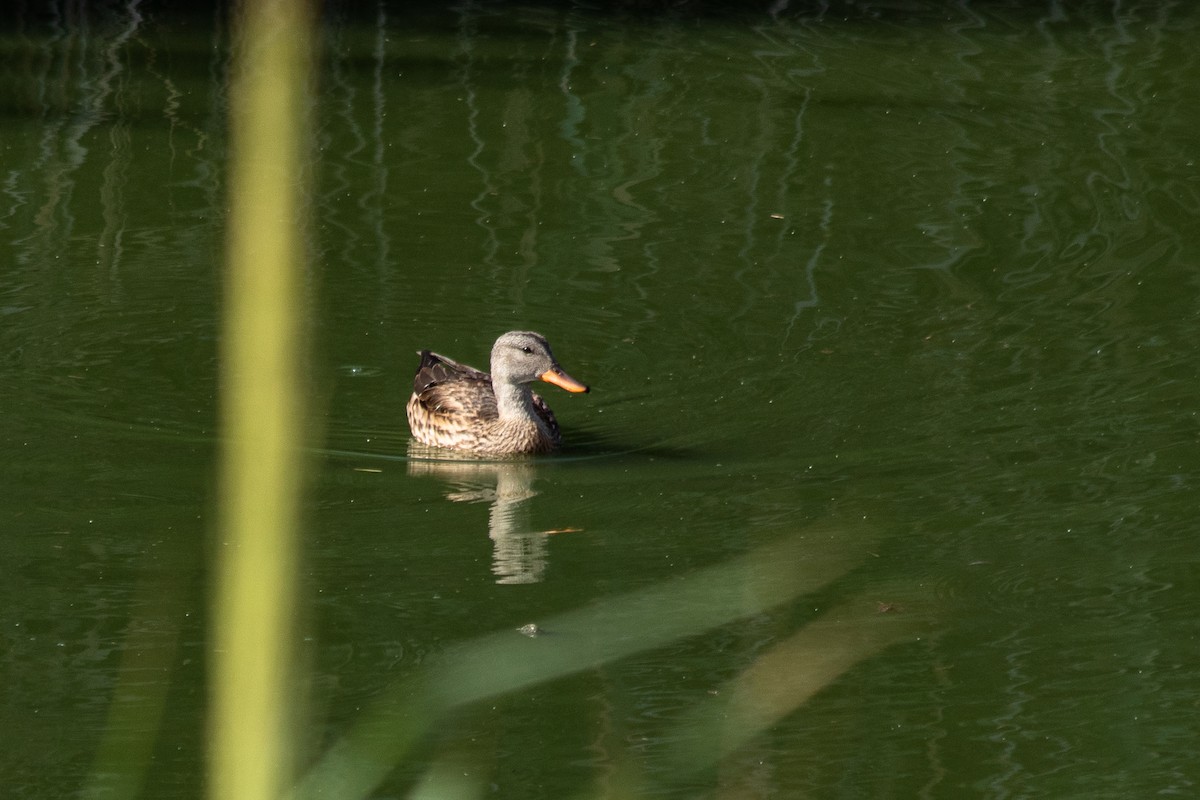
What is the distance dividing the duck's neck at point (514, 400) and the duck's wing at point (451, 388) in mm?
162

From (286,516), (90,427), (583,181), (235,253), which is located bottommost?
(90,427)

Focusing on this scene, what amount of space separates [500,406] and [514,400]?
12cm

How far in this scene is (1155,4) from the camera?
14281 mm

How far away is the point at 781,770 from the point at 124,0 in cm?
1087

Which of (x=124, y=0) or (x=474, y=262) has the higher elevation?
(x=124, y=0)

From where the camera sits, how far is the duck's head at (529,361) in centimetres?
744

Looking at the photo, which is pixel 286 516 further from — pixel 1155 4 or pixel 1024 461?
pixel 1155 4

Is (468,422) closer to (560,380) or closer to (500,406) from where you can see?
(500,406)

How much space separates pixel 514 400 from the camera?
24.9ft

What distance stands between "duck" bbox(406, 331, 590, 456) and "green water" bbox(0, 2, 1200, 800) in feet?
0.59

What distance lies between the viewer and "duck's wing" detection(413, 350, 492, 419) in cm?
770

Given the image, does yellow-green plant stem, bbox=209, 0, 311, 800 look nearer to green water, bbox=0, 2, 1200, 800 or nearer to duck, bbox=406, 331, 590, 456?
green water, bbox=0, 2, 1200, 800

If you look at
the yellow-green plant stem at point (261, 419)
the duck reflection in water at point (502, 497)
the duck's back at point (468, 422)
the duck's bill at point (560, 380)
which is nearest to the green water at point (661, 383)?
the duck reflection in water at point (502, 497)

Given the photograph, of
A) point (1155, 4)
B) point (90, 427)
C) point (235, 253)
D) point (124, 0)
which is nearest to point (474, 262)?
point (90, 427)
